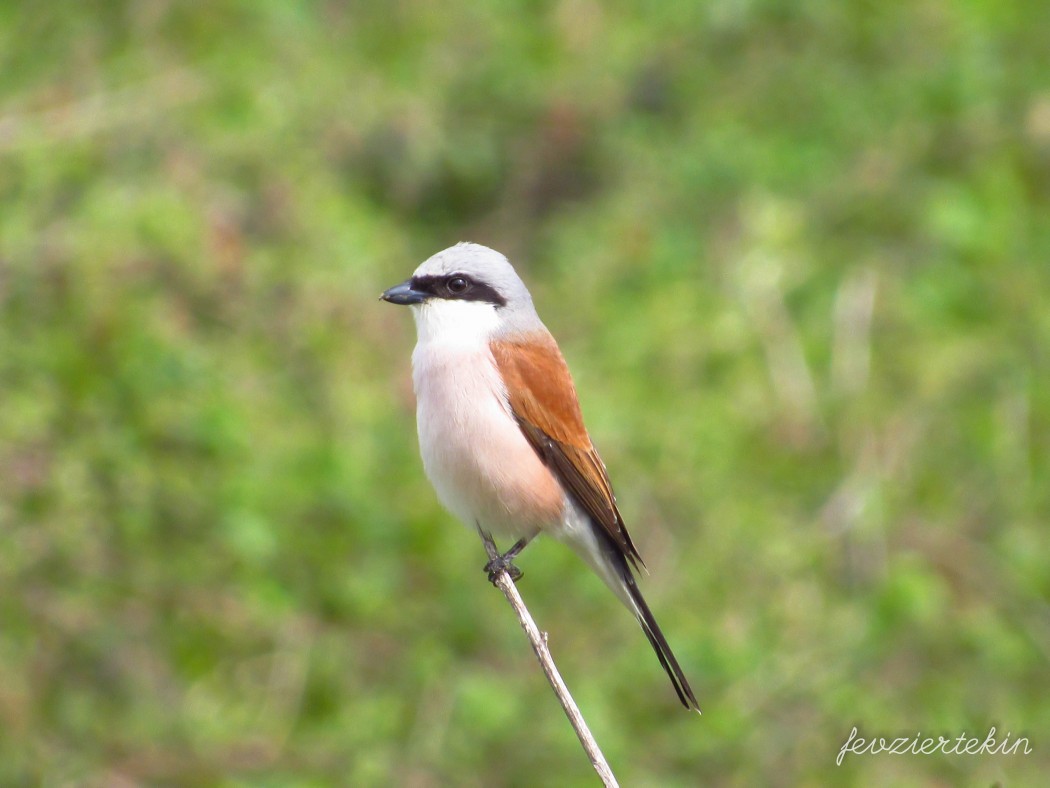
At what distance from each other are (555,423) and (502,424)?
191 millimetres

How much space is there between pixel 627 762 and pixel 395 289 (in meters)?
2.31

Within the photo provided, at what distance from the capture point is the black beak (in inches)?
149

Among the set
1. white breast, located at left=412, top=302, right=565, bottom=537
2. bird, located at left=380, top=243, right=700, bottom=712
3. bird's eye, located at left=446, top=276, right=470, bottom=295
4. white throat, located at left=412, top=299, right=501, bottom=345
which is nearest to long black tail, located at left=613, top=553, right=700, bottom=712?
bird, located at left=380, top=243, right=700, bottom=712

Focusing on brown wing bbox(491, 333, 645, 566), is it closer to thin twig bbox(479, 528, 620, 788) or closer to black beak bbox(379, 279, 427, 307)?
black beak bbox(379, 279, 427, 307)

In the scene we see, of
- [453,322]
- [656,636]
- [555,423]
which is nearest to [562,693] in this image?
[656,636]

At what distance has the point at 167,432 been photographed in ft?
16.8

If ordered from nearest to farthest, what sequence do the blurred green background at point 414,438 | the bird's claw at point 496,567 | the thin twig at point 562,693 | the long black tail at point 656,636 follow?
the thin twig at point 562,693, the long black tail at point 656,636, the bird's claw at point 496,567, the blurred green background at point 414,438

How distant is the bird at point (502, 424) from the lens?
3771mm

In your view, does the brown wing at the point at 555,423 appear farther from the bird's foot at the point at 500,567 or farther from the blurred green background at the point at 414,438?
the blurred green background at the point at 414,438

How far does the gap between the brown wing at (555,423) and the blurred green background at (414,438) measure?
1366 millimetres

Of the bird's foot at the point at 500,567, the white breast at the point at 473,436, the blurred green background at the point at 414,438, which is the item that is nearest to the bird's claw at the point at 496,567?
the bird's foot at the point at 500,567

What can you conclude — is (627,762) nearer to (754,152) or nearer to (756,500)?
(756,500)

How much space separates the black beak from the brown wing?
Answer: 0.86ft

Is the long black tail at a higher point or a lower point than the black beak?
lower
